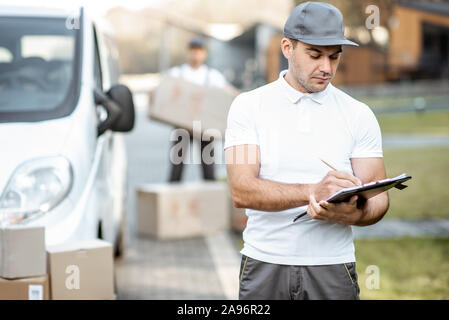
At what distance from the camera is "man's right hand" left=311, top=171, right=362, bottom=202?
2.69 meters

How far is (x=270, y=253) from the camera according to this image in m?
2.93

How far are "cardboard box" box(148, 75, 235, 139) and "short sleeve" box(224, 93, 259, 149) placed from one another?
5.00 m

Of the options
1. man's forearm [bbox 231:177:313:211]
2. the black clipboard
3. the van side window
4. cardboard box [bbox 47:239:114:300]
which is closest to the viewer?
the black clipboard

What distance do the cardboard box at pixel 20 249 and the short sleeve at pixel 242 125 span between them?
1.42 meters

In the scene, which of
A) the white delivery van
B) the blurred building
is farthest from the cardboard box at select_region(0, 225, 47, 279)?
the blurred building

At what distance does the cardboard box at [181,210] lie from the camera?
27.4 ft

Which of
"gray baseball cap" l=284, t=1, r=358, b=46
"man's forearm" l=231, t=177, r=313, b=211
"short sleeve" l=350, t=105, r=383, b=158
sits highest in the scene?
"gray baseball cap" l=284, t=1, r=358, b=46

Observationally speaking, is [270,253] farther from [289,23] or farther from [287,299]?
[289,23]

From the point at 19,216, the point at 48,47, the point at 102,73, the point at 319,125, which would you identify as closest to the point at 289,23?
the point at 319,125

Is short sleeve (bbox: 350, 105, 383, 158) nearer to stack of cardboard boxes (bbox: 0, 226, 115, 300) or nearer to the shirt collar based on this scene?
the shirt collar

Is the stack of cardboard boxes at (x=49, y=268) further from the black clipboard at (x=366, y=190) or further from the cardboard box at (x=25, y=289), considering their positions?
the black clipboard at (x=366, y=190)

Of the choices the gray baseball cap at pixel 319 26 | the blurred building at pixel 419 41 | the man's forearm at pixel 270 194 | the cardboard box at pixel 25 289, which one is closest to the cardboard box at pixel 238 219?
the cardboard box at pixel 25 289

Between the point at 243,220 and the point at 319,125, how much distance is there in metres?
5.65

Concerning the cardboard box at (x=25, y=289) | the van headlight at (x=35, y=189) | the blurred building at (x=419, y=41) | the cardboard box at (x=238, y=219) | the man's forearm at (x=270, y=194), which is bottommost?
the cardboard box at (x=238, y=219)
